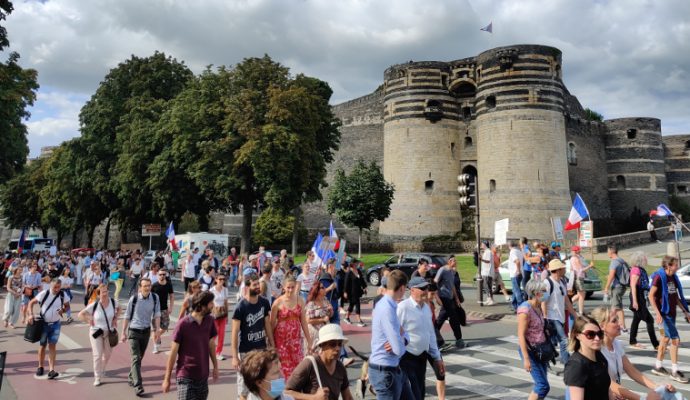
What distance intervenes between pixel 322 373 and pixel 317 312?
342 cm

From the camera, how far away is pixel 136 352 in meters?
7.15

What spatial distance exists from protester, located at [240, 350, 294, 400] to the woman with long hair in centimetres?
353

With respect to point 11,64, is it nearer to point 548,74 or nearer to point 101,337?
point 101,337

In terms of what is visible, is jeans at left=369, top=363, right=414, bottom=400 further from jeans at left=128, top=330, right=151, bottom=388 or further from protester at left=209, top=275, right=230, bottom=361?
protester at left=209, top=275, right=230, bottom=361

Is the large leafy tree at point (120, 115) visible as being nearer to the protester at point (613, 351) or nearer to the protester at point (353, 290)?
the protester at point (353, 290)

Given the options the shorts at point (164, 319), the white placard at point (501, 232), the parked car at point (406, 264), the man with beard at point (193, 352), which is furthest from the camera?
the parked car at point (406, 264)

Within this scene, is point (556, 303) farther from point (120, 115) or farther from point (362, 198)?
point (120, 115)

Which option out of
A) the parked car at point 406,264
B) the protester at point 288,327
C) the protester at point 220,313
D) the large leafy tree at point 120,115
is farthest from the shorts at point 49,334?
the large leafy tree at point 120,115

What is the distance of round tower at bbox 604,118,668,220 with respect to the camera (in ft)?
156

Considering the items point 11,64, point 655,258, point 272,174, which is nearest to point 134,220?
point 272,174

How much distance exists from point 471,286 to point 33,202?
53273 millimetres

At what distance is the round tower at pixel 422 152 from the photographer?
37.3 metres

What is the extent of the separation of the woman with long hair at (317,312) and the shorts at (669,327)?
4.90 metres

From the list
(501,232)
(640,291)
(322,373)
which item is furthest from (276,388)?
(501,232)
